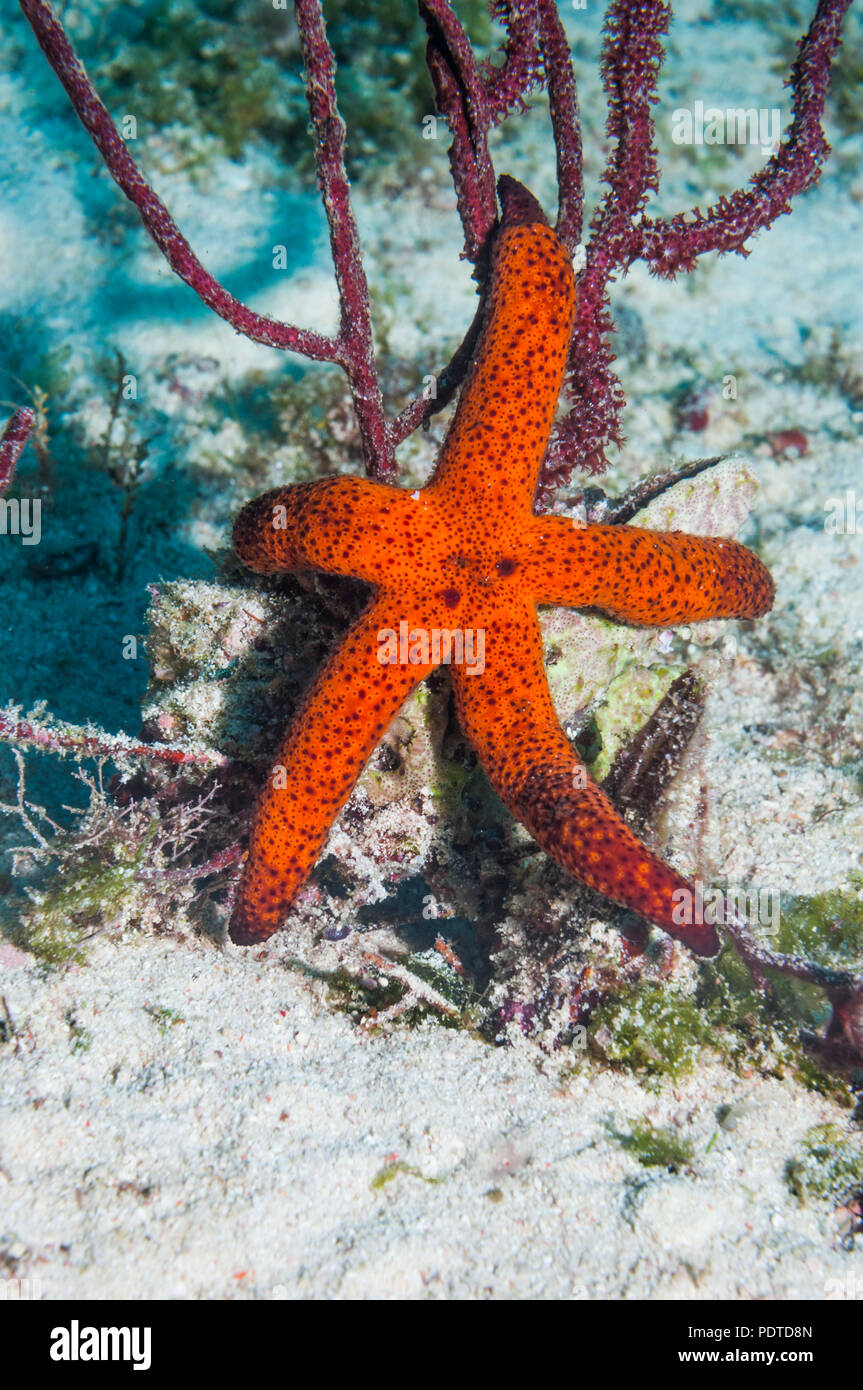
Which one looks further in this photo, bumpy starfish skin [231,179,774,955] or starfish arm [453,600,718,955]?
bumpy starfish skin [231,179,774,955]

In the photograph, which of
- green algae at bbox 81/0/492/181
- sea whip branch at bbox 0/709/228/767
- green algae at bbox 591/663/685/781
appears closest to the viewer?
sea whip branch at bbox 0/709/228/767

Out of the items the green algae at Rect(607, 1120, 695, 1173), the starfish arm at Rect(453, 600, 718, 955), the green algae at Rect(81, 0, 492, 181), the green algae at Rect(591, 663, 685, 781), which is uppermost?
the green algae at Rect(81, 0, 492, 181)

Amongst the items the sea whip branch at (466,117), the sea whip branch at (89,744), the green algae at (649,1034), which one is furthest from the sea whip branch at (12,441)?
the green algae at (649,1034)

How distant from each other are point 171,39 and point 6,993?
10407 mm

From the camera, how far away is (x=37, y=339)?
7.30m

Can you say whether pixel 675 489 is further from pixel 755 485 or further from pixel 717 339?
pixel 717 339

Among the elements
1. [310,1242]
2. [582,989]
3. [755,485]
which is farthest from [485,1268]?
[755,485]

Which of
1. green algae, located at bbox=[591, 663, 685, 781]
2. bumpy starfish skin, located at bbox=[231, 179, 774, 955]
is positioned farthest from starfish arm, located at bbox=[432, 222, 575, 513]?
green algae, located at bbox=[591, 663, 685, 781]

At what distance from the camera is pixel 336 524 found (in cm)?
313

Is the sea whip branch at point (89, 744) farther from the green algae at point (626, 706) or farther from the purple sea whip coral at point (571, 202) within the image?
the green algae at point (626, 706)

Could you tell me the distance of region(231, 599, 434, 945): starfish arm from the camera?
298cm

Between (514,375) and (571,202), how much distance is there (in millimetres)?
1122

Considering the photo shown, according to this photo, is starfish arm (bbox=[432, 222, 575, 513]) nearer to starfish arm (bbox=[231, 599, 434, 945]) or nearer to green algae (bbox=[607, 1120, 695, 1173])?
starfish arm (bbox=[231, 599, 434, 945])

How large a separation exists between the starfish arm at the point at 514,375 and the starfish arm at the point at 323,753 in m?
0.70
